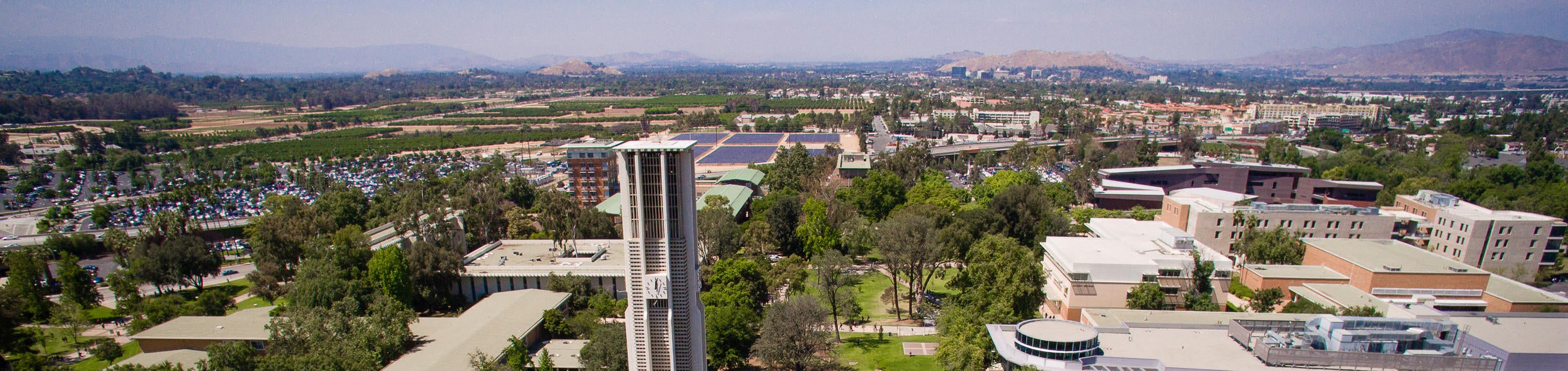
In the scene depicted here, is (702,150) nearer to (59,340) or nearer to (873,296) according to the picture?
(873,296)

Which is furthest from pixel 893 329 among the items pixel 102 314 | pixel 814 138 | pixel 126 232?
pixel 814 138

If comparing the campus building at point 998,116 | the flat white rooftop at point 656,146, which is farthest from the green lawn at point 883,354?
the campus building at point 998,116

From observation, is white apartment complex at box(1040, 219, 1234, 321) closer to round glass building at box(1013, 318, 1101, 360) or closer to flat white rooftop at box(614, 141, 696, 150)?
round glass building at box(1013, 318, 1101, 360)

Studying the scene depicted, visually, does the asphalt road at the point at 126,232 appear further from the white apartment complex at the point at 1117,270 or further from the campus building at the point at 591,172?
the white apartment complex at the point at 1117,270

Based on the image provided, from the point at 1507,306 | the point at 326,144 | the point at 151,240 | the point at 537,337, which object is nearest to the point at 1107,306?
the point at 1507,306

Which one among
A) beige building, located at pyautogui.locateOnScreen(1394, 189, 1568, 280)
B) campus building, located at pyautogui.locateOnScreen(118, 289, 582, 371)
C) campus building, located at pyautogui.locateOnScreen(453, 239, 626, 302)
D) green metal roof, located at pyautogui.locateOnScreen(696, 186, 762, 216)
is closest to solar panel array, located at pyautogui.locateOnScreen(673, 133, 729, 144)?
green metal roof, located at pyautogui.locateOnScreen(696, 186, 762, 216)
